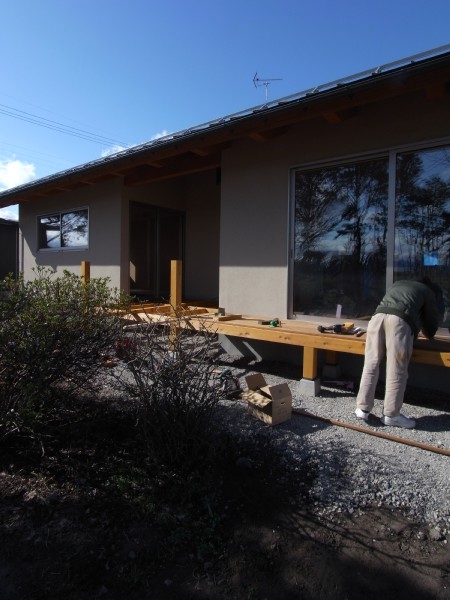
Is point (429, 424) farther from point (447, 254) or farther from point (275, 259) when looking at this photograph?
point (275, 259)

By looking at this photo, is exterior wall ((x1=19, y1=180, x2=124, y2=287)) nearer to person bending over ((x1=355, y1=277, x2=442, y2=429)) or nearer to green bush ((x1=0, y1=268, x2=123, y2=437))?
green bush ((x1=0, y1=268, x2=123, y2=437))

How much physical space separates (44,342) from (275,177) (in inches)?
155

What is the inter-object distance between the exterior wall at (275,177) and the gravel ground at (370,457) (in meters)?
1.89

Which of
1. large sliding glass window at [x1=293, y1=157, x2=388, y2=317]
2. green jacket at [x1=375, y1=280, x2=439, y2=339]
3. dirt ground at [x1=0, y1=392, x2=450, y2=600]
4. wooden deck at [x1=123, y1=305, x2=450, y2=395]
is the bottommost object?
dirt ground at [x1=0, y1=392, x2=450, y2=600]

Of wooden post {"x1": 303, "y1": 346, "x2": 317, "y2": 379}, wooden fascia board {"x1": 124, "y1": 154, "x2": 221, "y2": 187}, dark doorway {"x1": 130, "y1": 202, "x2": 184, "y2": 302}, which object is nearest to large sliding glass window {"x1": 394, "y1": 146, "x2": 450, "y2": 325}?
wooden post {"x1": 303, "y1": 346, "x2": 317, "y2": 379}

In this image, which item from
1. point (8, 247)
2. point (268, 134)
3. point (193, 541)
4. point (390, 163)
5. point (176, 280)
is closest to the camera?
point (193, 541)

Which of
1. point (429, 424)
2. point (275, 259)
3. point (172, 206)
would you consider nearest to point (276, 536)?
point (429, 424)

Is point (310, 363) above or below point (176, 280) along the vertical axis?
below

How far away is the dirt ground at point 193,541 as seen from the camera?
2.04 metres

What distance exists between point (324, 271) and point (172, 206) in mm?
4920

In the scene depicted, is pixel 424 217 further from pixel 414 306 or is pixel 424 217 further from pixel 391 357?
pixel 391 357

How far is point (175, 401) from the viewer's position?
2848 mm

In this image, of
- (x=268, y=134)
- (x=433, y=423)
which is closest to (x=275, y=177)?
(x=268, y=134)

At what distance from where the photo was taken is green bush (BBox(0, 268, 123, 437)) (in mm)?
2895
